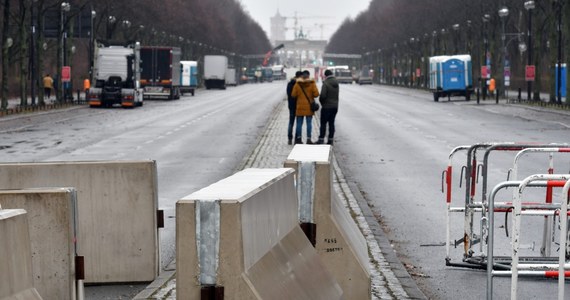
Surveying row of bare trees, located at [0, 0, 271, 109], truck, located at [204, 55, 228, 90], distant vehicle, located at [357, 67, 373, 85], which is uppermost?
row of bare trees, located at [0, 0, 271, 109]

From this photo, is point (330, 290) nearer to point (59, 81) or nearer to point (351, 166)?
point (351, 166)

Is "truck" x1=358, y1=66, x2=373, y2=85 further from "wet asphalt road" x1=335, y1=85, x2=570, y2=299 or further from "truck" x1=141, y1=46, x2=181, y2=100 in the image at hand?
"wet asphalt road" x1=335, y1=85, x2=570, y2=299

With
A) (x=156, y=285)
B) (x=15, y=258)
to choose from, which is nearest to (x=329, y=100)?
(x=156, y=285)

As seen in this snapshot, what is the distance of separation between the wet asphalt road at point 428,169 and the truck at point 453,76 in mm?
21884

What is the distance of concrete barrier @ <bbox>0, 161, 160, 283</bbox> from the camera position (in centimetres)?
1132

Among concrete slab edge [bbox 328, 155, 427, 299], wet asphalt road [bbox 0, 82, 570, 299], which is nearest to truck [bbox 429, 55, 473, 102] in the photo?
wet asphalt road [bbox 0, 82, 570, 299]

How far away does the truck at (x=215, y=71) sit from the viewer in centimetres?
13009

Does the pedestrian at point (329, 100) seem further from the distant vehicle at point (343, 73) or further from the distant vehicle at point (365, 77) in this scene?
the distant vehicle at point (343, 73)

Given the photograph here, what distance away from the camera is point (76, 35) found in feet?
260

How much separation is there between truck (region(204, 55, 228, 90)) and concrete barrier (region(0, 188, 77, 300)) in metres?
120

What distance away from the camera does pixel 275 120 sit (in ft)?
158

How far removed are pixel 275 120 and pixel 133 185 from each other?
120 feet

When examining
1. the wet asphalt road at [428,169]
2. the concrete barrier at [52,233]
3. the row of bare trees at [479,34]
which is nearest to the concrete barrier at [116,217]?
the concrete barrier at [52,233]

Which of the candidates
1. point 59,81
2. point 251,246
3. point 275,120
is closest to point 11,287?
point 251,246
